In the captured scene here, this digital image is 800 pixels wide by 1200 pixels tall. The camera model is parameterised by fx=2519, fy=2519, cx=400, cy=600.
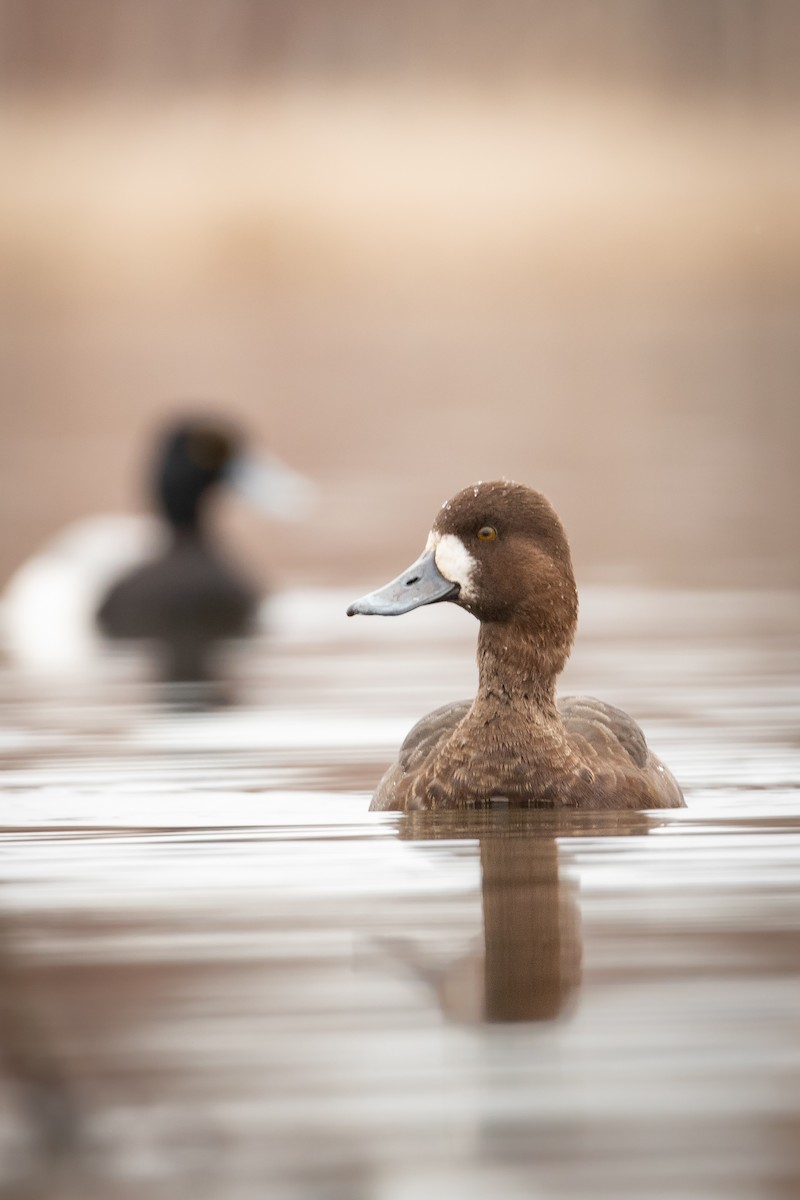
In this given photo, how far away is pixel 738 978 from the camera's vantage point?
3.91 m

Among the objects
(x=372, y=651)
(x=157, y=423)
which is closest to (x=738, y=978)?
(x=372, y=651)

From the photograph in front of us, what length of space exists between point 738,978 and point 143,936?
41.2 inches

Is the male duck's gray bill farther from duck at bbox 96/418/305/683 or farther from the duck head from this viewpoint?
the duck head

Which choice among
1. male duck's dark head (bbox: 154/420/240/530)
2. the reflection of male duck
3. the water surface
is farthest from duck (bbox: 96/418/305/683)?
the reflection of male duck

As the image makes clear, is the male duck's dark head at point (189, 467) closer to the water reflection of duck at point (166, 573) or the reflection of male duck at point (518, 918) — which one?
the water reflection of duck at point (166, 573)

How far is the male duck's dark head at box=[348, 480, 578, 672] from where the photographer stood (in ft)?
19.0

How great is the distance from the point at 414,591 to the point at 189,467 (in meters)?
8.57

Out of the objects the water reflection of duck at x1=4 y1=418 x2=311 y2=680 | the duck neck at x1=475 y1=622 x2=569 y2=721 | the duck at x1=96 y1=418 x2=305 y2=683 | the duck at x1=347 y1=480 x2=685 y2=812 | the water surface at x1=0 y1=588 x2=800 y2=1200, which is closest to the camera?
the water surface at x1=0 y1=588 x2=800 y2=1200

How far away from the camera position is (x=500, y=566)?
18.9ft

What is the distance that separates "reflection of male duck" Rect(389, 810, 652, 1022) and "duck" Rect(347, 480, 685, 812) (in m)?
0.07

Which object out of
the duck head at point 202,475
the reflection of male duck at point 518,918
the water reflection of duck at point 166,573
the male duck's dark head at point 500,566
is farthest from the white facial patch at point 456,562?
the duck head at point 202,475

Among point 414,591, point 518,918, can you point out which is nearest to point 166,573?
point 414,591

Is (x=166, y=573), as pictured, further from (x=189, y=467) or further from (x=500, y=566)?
(x=500, y=566)

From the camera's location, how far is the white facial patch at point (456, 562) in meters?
5.79
